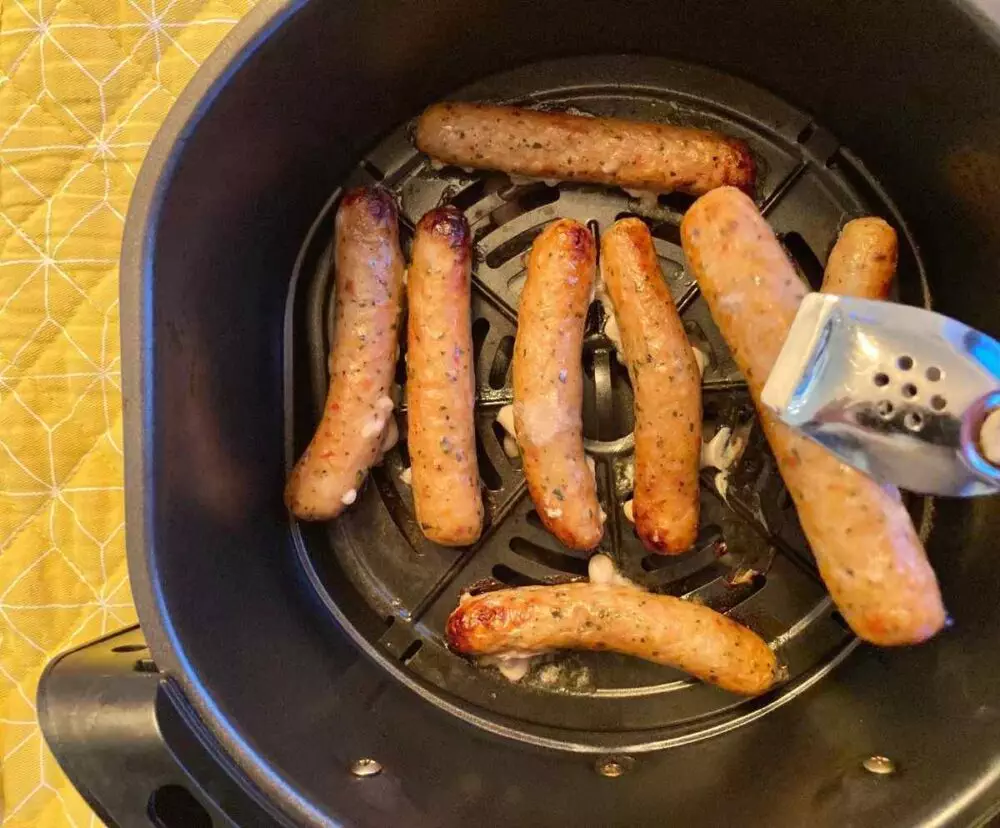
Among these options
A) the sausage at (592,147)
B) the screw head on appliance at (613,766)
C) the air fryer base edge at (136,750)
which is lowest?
the air fryer base edge at (136,750)

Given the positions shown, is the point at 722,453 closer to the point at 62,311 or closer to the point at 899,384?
the point at 899,384

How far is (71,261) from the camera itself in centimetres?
130

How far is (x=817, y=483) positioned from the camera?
3.40ft

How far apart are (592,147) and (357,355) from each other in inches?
16.9

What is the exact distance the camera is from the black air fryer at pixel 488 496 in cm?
96

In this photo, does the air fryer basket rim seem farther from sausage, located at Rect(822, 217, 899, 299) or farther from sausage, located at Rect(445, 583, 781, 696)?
sausage, located at Rect(822, 217, 899, 299)

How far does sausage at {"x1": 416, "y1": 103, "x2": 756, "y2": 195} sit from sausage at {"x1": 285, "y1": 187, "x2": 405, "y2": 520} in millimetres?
141

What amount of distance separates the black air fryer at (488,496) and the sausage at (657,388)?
0.33 ft

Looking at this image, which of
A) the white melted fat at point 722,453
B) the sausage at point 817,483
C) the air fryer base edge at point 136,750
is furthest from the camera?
the white melted fat at point 722,453

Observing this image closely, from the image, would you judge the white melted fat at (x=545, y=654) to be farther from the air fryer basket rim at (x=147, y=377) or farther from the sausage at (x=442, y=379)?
the air fryer basket rim at (x=147, y=377)

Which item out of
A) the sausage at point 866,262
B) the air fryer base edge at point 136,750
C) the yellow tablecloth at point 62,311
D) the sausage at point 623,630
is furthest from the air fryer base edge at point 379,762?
the sausage at point 866,262

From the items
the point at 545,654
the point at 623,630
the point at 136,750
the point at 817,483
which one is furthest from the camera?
the point at 545,654

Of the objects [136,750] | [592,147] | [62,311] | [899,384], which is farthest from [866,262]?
[62,311]

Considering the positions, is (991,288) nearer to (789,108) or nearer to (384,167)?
(789,108)
